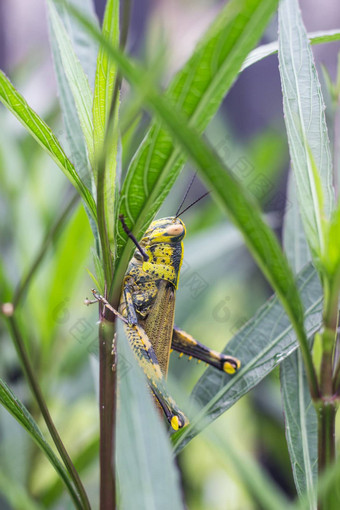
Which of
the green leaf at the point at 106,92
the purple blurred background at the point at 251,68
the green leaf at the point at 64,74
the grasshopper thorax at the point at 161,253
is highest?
the purple blurred background at the point at 251,68

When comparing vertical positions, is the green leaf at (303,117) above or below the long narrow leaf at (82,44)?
below

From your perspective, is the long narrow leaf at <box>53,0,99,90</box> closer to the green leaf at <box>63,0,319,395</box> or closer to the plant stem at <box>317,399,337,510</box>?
the green leaf at <box>63,0,319,395</box>

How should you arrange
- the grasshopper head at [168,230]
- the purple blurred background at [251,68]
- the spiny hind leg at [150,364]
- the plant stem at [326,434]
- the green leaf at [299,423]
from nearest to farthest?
the plant stem at [326,434]
the green leaf at [299,423]
the spiny hind leg at [150,364]
the grasshopper head at [168,230]
the purple blurred background at [251,68]

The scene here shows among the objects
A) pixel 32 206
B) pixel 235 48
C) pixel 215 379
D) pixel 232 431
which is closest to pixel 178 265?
pixel 215 379

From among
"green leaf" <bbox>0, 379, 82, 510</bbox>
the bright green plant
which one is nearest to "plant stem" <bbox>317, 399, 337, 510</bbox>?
the bright green plant

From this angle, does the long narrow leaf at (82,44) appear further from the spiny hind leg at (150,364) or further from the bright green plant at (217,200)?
the spiny hind leg at (150,364)

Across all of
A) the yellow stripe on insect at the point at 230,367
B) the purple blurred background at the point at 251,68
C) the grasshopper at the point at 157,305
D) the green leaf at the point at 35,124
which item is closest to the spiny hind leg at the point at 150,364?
the grasshopper at the point at 157,305

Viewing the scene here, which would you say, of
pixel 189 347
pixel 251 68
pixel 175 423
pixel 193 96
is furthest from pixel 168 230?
pixel 251 68
